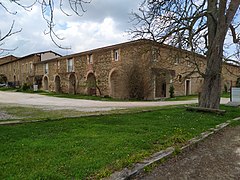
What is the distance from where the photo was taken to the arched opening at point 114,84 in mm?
27609

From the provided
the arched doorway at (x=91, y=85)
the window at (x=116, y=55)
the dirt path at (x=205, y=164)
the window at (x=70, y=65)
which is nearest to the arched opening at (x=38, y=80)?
the window at (x=70, y=65)

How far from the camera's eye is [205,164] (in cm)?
448

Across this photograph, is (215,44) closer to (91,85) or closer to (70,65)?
(91,85)

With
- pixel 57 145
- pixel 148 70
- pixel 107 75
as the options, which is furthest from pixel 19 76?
pixel 57 145

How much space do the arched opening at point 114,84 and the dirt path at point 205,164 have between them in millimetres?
21530

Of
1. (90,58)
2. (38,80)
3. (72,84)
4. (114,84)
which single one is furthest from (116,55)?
(38,80)

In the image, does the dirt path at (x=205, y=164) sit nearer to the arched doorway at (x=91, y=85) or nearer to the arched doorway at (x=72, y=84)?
the arched doorway at (x=91, y=85)

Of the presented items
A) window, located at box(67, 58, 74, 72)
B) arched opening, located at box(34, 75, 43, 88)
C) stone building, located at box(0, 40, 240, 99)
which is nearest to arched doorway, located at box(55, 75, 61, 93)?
stone building, located at box(0, 40, 240, 99)

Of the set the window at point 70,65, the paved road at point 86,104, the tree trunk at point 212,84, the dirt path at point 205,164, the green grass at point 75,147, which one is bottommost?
the dirt path at point 205,164

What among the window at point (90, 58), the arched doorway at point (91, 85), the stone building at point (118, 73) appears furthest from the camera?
the window at point (90, 58)

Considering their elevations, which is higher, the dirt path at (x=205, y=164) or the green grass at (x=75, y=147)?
the green grass at (x=75, y=147)

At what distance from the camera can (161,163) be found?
442 cm

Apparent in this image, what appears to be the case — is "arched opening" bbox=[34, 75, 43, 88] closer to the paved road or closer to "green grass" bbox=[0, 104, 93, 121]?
the paved road

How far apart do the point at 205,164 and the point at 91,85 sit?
2719cm
